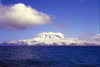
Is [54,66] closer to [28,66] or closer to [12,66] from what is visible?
[28,66]

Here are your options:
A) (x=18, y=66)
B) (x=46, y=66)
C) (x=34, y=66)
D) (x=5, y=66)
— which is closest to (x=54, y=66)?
(x=46, y=66)

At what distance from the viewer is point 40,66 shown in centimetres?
4278

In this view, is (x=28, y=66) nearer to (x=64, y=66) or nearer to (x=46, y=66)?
(x=46, y=66)

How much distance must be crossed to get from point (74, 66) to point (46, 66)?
306 inches

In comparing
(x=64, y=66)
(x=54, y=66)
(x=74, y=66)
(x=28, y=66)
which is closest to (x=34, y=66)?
(x=28, y=66)

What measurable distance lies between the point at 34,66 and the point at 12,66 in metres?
5.60

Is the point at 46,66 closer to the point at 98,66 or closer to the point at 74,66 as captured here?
the point at 74,66

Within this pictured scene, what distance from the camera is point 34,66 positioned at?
42.7 m

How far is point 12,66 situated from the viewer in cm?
4197

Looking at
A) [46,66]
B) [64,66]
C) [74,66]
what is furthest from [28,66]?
[74,66]

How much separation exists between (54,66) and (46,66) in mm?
2199

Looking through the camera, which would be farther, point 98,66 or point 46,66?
→ point 98,66

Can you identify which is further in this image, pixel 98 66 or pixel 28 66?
pixel 98 66

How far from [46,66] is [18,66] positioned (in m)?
7.18
